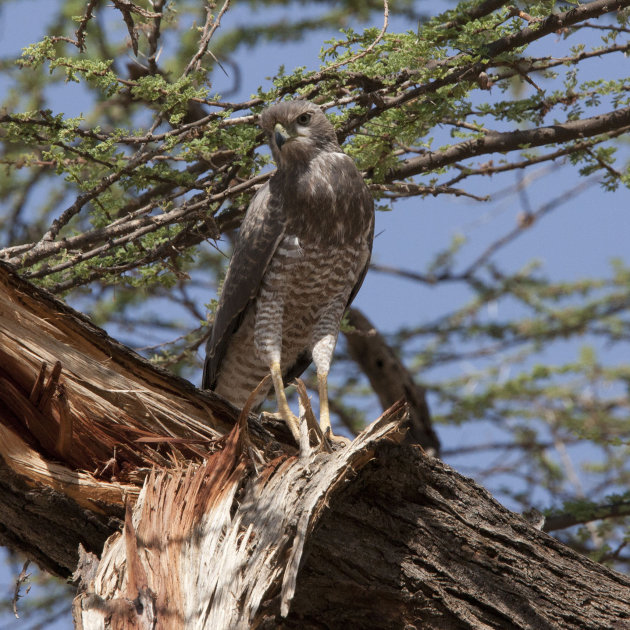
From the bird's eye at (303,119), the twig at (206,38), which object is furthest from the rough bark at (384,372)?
the twig at (206,38)

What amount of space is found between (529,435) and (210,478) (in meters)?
5.13

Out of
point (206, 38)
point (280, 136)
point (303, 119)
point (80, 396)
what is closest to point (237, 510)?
point (80, 396)

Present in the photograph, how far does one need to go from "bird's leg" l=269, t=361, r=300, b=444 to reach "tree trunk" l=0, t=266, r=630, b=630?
1.06 feet

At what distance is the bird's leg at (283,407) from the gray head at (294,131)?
117 cm

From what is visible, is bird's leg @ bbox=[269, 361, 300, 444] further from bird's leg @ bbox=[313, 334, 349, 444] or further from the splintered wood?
the splintered wood

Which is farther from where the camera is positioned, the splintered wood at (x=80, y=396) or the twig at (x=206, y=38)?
the twig at (x=206, y=38)

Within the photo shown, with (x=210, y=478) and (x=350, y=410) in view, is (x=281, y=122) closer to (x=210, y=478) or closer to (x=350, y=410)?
(x=210, y=478)

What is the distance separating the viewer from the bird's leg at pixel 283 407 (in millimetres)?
4031

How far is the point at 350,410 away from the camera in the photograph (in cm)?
761

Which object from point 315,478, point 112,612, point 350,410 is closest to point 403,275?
point 350,410

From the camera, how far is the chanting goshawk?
4.56m

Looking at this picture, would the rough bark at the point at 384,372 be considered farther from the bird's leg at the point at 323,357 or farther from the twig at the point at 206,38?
the twig at the point at 206,38

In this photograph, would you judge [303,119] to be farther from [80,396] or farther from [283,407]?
[80,396]

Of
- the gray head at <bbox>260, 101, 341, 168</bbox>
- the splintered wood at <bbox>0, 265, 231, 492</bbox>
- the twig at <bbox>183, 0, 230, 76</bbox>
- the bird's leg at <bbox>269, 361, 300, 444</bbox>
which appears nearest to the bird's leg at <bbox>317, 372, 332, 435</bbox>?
the bird's leg at <bbox>269, 361, 300, 444</bbox>
